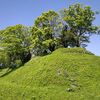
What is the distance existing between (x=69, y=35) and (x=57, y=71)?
1147 inches

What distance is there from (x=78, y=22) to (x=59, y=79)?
32.2 m

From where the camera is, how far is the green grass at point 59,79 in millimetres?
47000

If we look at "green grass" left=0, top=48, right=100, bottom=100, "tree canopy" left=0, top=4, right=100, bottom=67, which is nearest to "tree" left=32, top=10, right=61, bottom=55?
"tree canopy" left=0, top=4, right=100, bottom=67

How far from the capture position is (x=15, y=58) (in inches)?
Result: 3415

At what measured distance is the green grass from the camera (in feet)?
154

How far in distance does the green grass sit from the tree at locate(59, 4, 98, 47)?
1701 centimetres

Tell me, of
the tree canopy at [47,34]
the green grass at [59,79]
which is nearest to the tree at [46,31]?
the tree canopy at [47,34]

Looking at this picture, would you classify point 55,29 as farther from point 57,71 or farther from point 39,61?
point 57,71

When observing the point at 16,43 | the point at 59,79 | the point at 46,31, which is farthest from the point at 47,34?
the point at 59,79

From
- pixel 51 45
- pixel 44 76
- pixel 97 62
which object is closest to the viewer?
pixel 44 76

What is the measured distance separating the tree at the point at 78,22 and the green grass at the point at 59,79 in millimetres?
17013

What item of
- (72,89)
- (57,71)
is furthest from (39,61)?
(72,89)

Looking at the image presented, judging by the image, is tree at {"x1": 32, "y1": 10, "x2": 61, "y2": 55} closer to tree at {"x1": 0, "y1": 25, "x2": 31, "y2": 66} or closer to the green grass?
tree at {"x1": 0, "y1": 25, "x2": 31, "y2": 66}

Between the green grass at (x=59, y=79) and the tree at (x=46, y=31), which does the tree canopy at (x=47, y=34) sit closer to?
the tree at (x=46, y=31)
